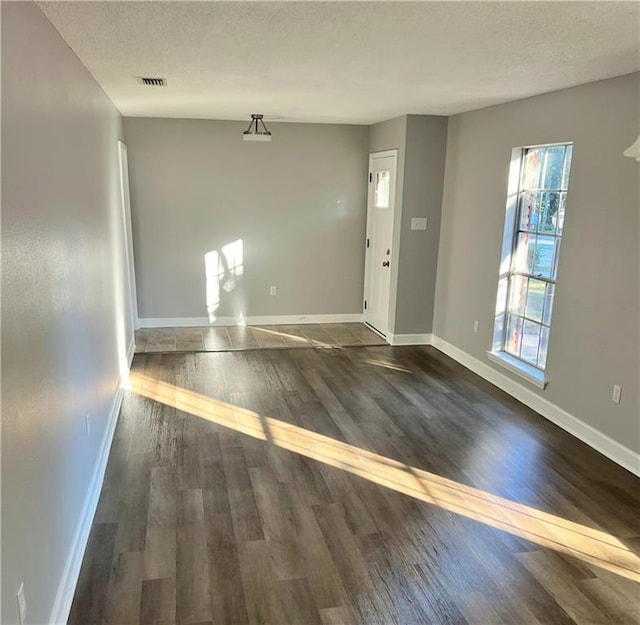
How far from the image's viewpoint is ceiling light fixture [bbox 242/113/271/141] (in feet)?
18.8

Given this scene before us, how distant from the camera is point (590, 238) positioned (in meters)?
3.65

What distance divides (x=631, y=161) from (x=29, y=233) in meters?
3.25

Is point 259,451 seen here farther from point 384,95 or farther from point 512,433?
point 384,95

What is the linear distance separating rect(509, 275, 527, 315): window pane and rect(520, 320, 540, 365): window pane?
15 cm

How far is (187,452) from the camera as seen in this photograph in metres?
3.47

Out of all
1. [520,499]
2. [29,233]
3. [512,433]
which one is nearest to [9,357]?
[29,233]

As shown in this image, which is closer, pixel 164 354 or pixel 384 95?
pixel 384 95

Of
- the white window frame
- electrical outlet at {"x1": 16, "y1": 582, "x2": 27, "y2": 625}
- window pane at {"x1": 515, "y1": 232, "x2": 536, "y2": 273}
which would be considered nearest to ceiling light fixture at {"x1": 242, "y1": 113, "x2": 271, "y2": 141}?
the white window frame

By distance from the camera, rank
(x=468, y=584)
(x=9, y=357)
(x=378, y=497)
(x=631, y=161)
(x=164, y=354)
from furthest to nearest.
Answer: (x=164, y=354)
(x=631, y=161)
(x=378, y=497)
(x=468, y=584)
(x=9, y=357)

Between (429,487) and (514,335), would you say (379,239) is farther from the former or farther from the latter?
(429,487)

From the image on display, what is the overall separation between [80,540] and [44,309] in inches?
44.4

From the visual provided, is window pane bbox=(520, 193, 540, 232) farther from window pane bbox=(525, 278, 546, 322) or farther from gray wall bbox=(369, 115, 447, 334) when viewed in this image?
gray wall bbox=(369, 115, 447, 334)

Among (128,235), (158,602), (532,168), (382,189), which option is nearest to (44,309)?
(158,602)

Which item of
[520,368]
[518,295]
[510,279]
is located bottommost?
[520,368]
